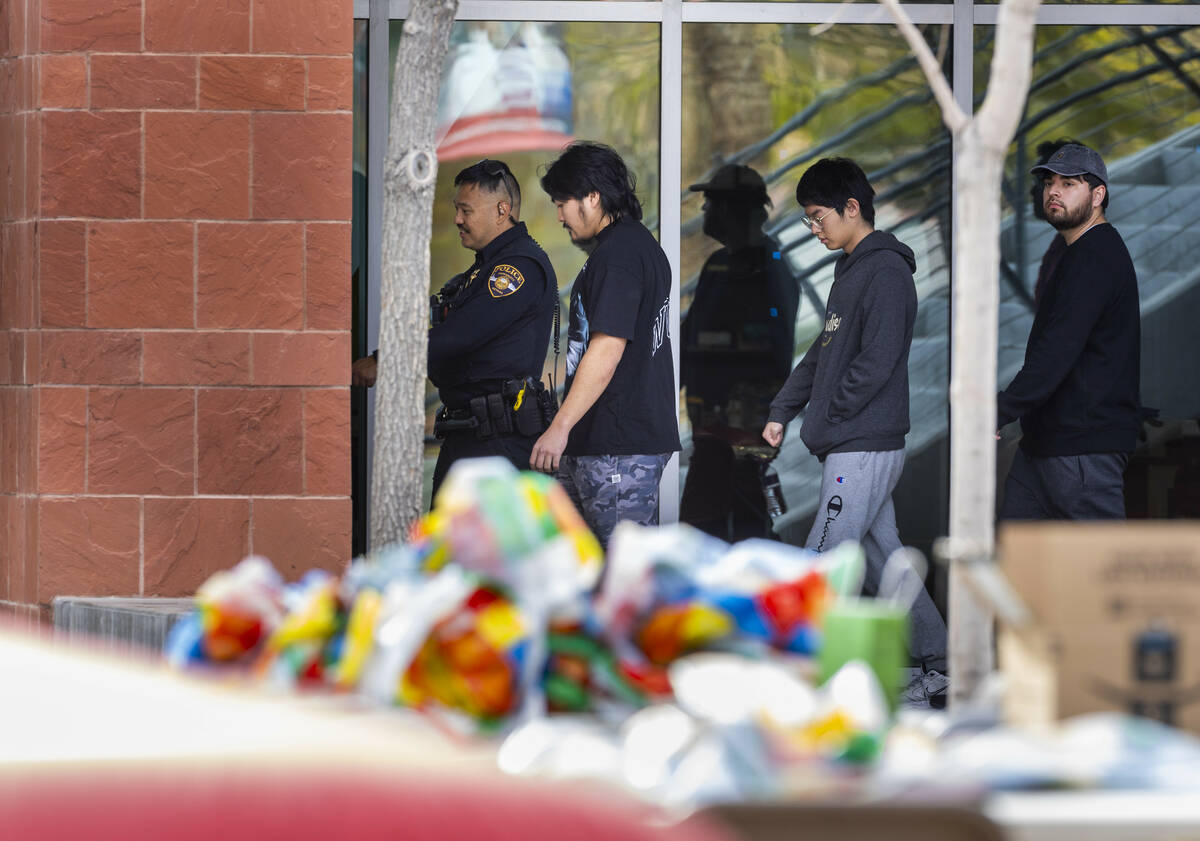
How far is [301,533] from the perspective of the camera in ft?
14.3

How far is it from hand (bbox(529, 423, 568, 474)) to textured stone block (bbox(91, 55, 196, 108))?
142 cm

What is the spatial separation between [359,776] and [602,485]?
3.13 m

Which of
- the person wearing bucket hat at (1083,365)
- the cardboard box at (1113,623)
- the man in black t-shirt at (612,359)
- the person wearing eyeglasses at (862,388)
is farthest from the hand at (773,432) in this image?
the cardboard box at (1113,623)

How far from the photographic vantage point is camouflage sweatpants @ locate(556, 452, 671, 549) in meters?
4.61

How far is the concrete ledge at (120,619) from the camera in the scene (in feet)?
12.5

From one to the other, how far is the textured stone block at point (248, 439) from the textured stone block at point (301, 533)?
56 mm

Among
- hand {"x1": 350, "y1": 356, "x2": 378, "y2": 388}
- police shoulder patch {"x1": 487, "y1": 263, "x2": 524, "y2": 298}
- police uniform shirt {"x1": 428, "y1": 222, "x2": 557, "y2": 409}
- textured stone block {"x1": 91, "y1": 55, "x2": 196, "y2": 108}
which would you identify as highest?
textured stone block {"x1": 91, "y1": 55, "x2": 196, "y2": 108}

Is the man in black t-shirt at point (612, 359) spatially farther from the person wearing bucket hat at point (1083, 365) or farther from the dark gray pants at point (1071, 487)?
the dark gray pants at point (1071, 487)

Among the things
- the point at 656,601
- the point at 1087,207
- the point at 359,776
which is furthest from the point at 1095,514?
the point at 359,776

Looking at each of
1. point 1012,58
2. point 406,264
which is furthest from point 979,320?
point 406,264

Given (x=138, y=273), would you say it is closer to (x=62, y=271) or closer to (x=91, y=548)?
(x=62, y=271)

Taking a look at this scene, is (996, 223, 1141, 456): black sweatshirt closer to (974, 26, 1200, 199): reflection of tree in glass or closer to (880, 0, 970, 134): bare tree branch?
(974, 26, 1200, 199): reflection of tree in glass

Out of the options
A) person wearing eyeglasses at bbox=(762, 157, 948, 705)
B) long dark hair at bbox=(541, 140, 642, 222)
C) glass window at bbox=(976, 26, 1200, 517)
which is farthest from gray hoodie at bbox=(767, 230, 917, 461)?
glass window at bbox=(976, 26, 1200, 517)

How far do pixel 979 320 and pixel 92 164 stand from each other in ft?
9.31
